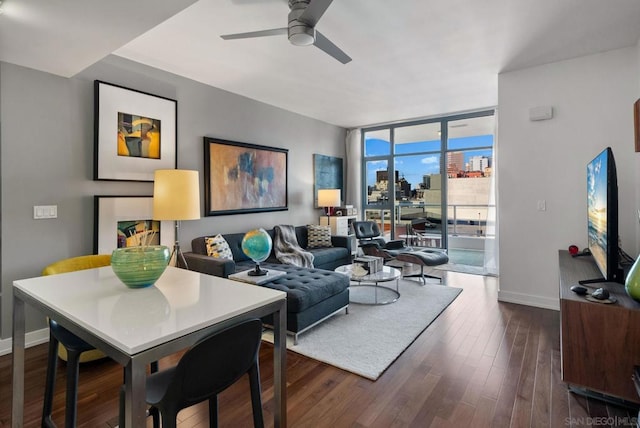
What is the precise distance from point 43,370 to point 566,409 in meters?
3.50

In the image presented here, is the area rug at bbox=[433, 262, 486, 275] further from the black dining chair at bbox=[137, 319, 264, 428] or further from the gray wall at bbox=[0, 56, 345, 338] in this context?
the black dining chair at bbox=[137, 319, 264, 428]

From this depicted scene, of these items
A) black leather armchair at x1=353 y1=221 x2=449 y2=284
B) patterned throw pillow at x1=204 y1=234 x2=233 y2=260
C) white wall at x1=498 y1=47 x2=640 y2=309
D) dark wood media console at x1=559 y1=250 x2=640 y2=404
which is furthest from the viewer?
black leather armchair at x1=353 y1=221 x2=449 y2=284

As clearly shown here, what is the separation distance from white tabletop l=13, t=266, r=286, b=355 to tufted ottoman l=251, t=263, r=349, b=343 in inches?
45.8

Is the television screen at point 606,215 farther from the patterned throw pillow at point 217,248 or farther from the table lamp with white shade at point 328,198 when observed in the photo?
the table lamp with white shade at point 328,198

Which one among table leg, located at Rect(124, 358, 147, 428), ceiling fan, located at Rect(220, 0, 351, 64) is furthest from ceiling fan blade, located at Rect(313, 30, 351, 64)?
table leg, located at Rect(124, 358, 147, 428)

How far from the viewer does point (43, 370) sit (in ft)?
7.77

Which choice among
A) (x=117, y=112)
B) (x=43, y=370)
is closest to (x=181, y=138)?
(x=117, y=112)

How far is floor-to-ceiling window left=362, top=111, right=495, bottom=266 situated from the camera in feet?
19.0

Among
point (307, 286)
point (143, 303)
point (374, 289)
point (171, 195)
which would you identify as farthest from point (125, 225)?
point (374, 289)

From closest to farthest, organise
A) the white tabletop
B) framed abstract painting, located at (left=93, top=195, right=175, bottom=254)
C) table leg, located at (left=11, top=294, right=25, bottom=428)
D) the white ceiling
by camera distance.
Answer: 1. the white tabletop
2. table leg, located at (left=11, top=294, right=25, bottom=428)
3. the white ceiling
4. framed abstract painting, located at (left=93, top=195, right=175, bottom=254)

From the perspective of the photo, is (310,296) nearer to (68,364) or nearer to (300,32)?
(68,364)

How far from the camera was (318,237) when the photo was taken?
17.1 ft

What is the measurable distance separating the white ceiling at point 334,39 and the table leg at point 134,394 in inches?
78.3

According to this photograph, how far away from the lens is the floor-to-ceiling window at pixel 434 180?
5.78 metres
